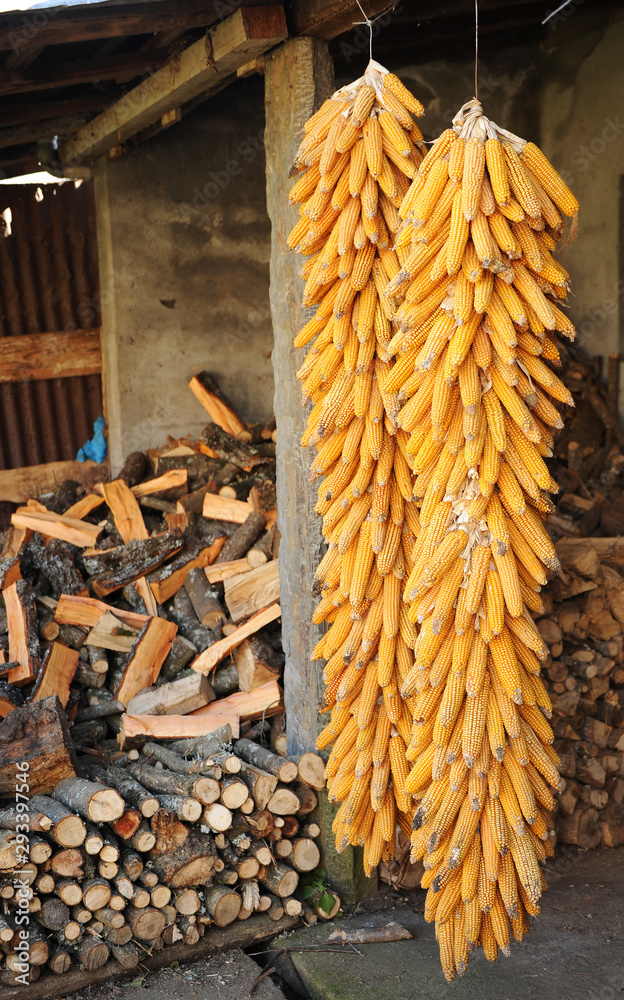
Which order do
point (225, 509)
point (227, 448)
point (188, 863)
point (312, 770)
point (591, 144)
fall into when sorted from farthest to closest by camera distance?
point (591, 144)
point (227, 448)
point (225, 509)
point (312, 770)
point (188, 863)

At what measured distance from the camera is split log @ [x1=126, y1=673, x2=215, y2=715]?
191 inches

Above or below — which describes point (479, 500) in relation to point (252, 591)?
above

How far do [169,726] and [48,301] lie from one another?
423 centimetres

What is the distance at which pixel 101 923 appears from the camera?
3.89 m

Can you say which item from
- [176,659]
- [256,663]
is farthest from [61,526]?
[256,663]

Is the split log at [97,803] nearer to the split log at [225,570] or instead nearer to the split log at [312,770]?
the split log at [312,770]

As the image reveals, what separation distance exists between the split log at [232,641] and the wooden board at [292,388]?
0.44 m

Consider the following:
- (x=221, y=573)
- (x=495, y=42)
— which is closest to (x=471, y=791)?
(x=221, y=573)

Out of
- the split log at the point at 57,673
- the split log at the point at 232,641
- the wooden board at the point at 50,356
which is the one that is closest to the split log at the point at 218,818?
the split log at the point at 232,641

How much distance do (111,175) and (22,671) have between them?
396cm

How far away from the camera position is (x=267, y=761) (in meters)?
4.39

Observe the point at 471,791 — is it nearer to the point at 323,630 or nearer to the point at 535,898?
the point at 535,898

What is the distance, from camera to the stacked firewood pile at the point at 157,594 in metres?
4.91

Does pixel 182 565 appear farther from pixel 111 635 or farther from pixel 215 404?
pixel 215 404
